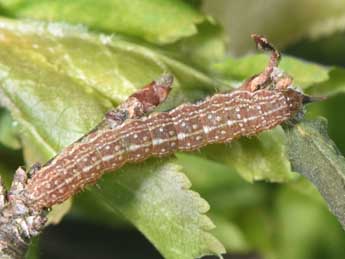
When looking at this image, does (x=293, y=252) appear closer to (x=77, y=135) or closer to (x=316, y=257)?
(x=316, y=257)

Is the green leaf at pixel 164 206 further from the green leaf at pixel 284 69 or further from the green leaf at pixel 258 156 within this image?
the green leaf at pixel 284 69

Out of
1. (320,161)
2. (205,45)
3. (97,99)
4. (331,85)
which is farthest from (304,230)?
(97,99)

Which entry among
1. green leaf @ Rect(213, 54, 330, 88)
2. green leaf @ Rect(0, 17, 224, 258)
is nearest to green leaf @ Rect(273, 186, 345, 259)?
green leaf @ Rect(213, 54, 330, 88)

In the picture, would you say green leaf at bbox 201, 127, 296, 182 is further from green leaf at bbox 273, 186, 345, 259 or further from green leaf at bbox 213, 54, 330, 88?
green leaf at bbox 273, 186, 345, 259

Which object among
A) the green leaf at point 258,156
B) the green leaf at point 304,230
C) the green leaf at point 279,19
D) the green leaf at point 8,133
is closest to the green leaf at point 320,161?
the green leaf at point 258,156

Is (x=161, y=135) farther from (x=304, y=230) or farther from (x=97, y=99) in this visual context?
(x=304, y=230)

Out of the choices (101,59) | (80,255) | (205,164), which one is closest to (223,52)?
(101,59)
